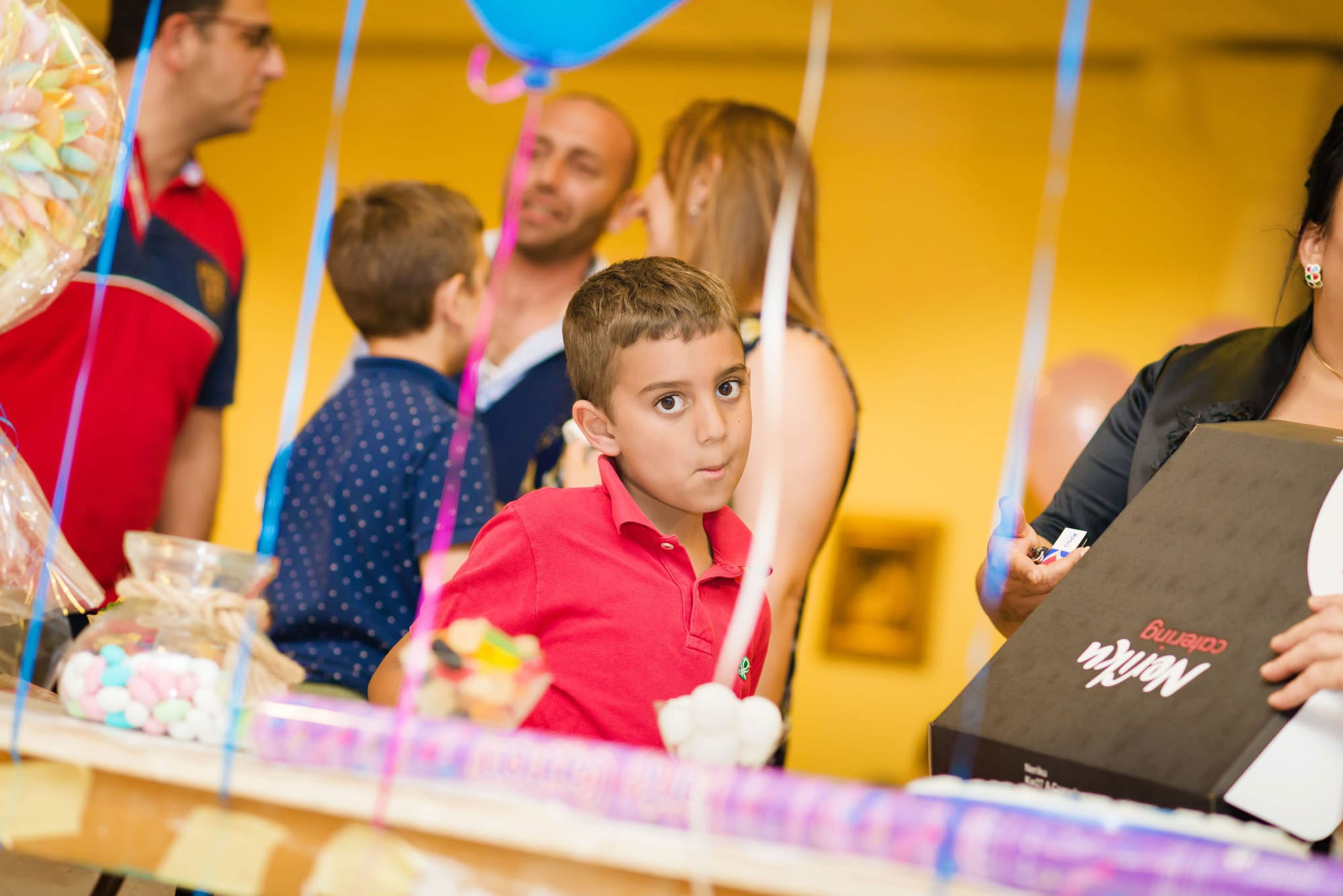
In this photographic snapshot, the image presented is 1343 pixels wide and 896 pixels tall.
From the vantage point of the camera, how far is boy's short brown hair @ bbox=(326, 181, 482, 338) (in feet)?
5.73

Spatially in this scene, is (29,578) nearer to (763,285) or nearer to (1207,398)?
(763,285)

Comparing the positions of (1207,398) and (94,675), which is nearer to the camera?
(94,675)

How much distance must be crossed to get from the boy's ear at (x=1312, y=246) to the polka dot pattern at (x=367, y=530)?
93cm

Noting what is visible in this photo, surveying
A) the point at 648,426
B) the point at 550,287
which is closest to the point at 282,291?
the point at 550,287

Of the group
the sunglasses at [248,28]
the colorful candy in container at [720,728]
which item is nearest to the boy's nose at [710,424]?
the colorful candy in container at [720,728]

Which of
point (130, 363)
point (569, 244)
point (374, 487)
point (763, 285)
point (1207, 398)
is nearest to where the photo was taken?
point (1207, 398)

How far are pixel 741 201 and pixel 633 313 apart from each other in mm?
731

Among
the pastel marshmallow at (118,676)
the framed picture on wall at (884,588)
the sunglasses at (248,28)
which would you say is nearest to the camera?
the pastel marshmallow at (118,676)

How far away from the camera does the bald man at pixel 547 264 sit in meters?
2.36

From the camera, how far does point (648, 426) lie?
107cm

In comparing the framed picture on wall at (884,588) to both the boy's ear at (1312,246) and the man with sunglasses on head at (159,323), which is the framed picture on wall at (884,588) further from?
the boy's ear at (1312,246)

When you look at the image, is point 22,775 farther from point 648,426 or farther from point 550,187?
point 550,187

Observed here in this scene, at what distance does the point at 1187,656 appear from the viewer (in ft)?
2.79

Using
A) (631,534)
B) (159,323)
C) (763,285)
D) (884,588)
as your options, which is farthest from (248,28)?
(884,588)
